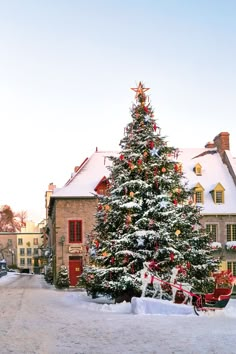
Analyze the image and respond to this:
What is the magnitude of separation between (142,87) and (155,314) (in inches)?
374

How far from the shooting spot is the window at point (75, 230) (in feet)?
131

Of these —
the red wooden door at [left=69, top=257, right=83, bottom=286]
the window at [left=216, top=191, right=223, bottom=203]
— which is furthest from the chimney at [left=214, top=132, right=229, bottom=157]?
the red wooden door at [left=69, top=257, right=83, bottom=286]

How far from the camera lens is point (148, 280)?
2028 cm

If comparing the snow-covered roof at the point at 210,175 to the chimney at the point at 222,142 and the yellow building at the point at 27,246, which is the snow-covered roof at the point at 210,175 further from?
the yellow building at the point at 27,246

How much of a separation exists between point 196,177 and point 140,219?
833 inches

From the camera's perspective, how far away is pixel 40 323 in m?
16.1

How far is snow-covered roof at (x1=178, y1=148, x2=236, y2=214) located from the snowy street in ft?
69.0

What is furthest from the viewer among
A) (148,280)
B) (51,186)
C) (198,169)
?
(51,186)

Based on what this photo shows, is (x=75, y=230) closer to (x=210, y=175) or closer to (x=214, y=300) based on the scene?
(x=210, y=175)

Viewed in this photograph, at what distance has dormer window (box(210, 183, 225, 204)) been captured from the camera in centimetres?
4034

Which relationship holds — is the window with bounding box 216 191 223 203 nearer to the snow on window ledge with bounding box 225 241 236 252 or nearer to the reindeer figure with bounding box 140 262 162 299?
the snow on window ledge with bounding box 225 241 236 252

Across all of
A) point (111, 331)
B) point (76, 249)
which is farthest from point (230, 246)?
point (111, 331)

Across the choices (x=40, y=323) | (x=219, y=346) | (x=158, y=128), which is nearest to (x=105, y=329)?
(x=40, y=323)

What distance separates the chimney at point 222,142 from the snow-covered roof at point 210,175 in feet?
1.73
